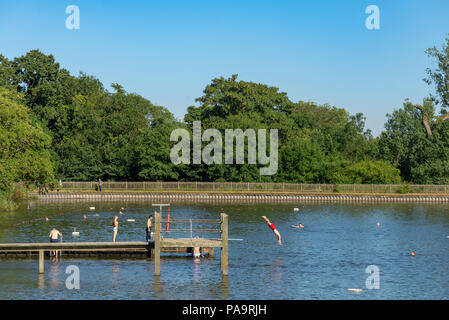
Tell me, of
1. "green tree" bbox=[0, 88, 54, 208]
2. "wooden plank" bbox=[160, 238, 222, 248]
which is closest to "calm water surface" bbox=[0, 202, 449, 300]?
"wooden plank" bbox=[160, 238, 222, 248]

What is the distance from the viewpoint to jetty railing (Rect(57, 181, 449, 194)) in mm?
115250

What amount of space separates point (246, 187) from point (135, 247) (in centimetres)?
6928

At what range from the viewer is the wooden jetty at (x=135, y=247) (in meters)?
41.8

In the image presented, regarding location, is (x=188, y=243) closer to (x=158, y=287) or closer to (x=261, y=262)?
(x=158, y=287)

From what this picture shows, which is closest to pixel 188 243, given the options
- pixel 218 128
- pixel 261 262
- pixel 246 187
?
pixel 261 262

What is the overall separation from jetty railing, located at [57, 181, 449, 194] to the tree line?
267 cm

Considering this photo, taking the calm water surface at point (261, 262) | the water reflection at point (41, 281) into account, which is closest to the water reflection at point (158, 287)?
the calm water surface at point (261, 262)

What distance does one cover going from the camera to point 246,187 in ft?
377

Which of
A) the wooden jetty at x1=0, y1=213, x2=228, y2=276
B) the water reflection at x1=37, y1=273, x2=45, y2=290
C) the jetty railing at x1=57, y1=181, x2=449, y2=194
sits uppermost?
the jetty railing at x1=57, y1=181, x2=449, y2=194

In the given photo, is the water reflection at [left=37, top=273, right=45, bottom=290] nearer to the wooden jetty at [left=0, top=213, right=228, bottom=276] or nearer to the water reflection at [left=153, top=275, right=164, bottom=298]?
the wooden jetty at [left=0, top=213, right=228, bottom=276]
